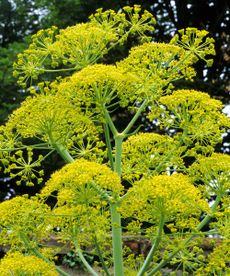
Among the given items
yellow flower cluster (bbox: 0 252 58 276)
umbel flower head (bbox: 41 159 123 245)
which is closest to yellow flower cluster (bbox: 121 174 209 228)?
umbel flower head (bbox: 41 159 123 245)

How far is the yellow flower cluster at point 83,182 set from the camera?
3.77 metres

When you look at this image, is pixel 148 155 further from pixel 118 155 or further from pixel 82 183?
pixel 82 183

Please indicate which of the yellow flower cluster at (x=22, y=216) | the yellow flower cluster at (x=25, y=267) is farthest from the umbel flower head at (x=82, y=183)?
the yellow flower cluster at (x=25, y=267)

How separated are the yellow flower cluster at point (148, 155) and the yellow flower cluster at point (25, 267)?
0.85 meters

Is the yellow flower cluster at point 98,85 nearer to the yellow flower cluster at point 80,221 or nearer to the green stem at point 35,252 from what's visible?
the yellow flower cluster at point 80,221

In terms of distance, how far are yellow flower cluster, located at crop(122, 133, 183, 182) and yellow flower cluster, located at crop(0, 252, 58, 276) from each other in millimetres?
852

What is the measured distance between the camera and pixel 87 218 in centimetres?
396

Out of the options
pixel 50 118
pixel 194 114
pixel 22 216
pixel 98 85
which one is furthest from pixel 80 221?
pixel 194 114

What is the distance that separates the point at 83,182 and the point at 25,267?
0.84 m

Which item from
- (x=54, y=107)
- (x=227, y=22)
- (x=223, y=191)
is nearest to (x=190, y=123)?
(x=223, y=191)

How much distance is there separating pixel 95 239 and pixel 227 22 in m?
11.0

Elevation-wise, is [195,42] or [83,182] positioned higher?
[195,42]

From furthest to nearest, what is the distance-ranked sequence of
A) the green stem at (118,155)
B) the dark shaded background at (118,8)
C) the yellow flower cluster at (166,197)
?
the dark shaded background at (118,8) → the green stem at (118,155) → the yellow flower cluster at (166,197)

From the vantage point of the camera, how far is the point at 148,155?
4.58 metres
